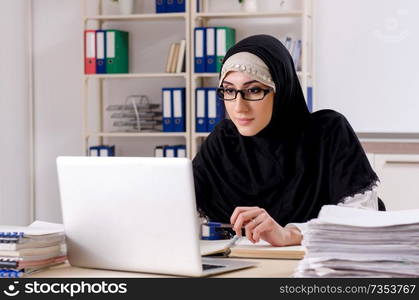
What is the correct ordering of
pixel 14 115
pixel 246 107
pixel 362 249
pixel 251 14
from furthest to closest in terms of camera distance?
1. pixel 14 115
2. pixel 251 14
3. pixel 246 107
4. pixel 362 249

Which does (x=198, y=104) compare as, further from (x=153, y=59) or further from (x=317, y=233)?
(x=317, y=233)

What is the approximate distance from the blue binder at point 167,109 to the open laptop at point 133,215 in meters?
3.06

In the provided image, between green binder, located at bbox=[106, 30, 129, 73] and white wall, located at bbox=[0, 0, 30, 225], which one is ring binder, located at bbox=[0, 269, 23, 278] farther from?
white wall, located at bbox=[0, 0, 30, 225]

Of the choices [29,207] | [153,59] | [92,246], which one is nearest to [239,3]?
[153,59]

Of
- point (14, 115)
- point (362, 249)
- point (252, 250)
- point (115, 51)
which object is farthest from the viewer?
point (14, 115)

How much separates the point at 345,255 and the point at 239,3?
3.59 m

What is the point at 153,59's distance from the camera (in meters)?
5.06

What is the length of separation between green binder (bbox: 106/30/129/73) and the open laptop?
10.4 ft

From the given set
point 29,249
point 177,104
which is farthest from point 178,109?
point 29,249

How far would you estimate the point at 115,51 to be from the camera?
4.79 m

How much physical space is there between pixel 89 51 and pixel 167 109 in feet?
2.00

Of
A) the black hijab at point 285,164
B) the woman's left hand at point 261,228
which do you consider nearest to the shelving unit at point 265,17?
the black hijab at point 285,164

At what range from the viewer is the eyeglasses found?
2.23 m

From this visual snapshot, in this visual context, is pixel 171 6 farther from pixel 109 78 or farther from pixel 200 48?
pixel 109 78
